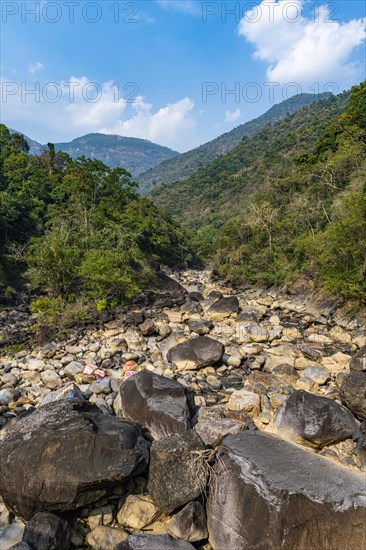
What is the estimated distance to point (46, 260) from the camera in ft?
55.7

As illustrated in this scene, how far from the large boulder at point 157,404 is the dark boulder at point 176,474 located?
3.88 feet

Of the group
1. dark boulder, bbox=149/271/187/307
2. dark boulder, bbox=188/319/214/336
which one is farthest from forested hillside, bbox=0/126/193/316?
dark boulder, bbox=188/319/214/336

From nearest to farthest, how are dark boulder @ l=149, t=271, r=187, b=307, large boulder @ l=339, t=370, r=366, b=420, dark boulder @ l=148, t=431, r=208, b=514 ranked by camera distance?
dark boulder @ l=148, t=431, r=208, b=514, large boulder @ l=339, t=370, r=366, b=420, dark boulder @ l=149, t=271, r=187, b=307

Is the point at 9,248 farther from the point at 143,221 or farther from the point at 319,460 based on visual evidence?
the point at 319,460

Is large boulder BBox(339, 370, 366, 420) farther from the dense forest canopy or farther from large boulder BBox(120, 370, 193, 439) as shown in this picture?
the dense forest canopy

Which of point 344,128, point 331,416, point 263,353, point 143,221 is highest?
point 344,128

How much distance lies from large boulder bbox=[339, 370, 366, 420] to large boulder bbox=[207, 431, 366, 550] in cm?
317

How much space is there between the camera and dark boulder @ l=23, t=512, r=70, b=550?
4.51m

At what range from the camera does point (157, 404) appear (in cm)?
703

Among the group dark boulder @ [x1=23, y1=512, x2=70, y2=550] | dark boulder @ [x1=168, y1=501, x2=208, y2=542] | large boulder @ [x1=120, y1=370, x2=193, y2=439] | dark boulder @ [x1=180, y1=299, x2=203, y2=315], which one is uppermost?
large boulder @ [x1=120, y1=370, x2=193, y2=439]

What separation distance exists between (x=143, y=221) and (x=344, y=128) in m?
23.6

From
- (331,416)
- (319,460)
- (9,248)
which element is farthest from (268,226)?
(319,460)

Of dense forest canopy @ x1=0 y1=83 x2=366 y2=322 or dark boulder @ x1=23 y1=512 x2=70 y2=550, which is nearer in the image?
dark boulder @ x1=23 y1=512 x2=70 y2=550

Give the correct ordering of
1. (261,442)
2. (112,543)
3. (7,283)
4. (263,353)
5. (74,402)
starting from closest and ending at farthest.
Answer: (112,543)
(261,442)
(74,402)
(263,353)
(7,283)
